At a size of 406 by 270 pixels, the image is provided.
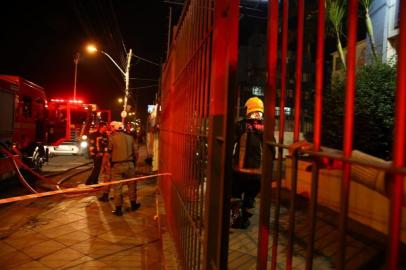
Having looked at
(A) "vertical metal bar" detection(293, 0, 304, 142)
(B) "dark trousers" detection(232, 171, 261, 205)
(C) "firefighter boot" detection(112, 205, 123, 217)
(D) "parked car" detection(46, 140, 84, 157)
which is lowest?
(C) "firefighter boot" detection(112, 205, 123, 217)

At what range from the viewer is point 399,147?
888 millimetres

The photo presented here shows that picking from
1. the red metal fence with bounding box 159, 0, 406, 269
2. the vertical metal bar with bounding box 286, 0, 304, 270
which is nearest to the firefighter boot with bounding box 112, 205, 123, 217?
the red metal fence with bounding box 159, 0, 406, 269

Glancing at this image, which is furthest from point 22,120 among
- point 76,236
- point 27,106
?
point 76,236

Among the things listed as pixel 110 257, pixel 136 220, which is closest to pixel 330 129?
pixel 110 257

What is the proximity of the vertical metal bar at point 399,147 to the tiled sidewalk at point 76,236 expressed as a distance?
4.64m

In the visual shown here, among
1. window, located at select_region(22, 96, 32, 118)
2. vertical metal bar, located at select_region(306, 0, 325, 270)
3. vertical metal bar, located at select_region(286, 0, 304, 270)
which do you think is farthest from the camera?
window, located at select_region(22, 96, 32, 118)

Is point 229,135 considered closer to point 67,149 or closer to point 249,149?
point 249,149

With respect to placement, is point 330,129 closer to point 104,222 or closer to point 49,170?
point 104,222

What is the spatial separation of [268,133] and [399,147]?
917 mm

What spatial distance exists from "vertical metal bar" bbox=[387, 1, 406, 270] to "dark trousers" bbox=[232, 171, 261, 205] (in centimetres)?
453

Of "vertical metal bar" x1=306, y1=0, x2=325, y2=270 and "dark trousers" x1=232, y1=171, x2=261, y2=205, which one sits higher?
"vertical metal bar" x1=306, y1=0, x2=325, y2=270

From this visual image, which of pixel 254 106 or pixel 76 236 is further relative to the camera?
pixel 76 236

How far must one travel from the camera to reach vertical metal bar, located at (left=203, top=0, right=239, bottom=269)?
7.25 feet

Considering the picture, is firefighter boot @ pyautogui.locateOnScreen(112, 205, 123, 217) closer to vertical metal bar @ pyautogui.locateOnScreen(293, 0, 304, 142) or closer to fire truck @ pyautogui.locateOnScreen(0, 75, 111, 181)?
fire truck @ pyautogui.locateOnScreen(0, 75, 111, 181)
